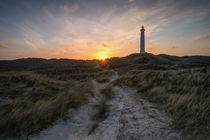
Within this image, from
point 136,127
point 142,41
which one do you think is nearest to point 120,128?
point 136,127

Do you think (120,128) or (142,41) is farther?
(142,41)

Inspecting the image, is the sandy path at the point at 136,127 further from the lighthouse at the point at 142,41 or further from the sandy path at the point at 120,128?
the lighthouse at the point at 142,41

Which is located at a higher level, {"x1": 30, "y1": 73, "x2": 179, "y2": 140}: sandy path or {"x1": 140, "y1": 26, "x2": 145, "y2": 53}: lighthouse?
{"x1": 140, "y1": 26, "x2": 145, "y2": 53}: lighthouse

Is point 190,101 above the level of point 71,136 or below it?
above

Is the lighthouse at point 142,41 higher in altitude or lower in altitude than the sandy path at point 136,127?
higher

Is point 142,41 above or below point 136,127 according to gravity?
above

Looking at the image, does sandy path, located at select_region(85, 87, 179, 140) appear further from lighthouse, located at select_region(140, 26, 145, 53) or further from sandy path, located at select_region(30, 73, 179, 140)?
lighthouse, located at select_region(140, 26, 145, 53)

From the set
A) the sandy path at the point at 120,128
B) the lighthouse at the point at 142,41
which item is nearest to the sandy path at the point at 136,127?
the sandy path at the point at 120,128

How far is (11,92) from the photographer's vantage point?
5.70 meters

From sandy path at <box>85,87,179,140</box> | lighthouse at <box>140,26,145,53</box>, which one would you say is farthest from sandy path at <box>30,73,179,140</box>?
lighthouse at <box>140,26,145,53</box>

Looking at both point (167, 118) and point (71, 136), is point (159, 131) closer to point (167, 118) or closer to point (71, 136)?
point (167, 118)

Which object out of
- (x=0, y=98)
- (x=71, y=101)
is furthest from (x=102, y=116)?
(x=0, y=98)

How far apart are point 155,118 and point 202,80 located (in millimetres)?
4984

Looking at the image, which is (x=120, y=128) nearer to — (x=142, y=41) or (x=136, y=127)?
(x=136, y=127)
